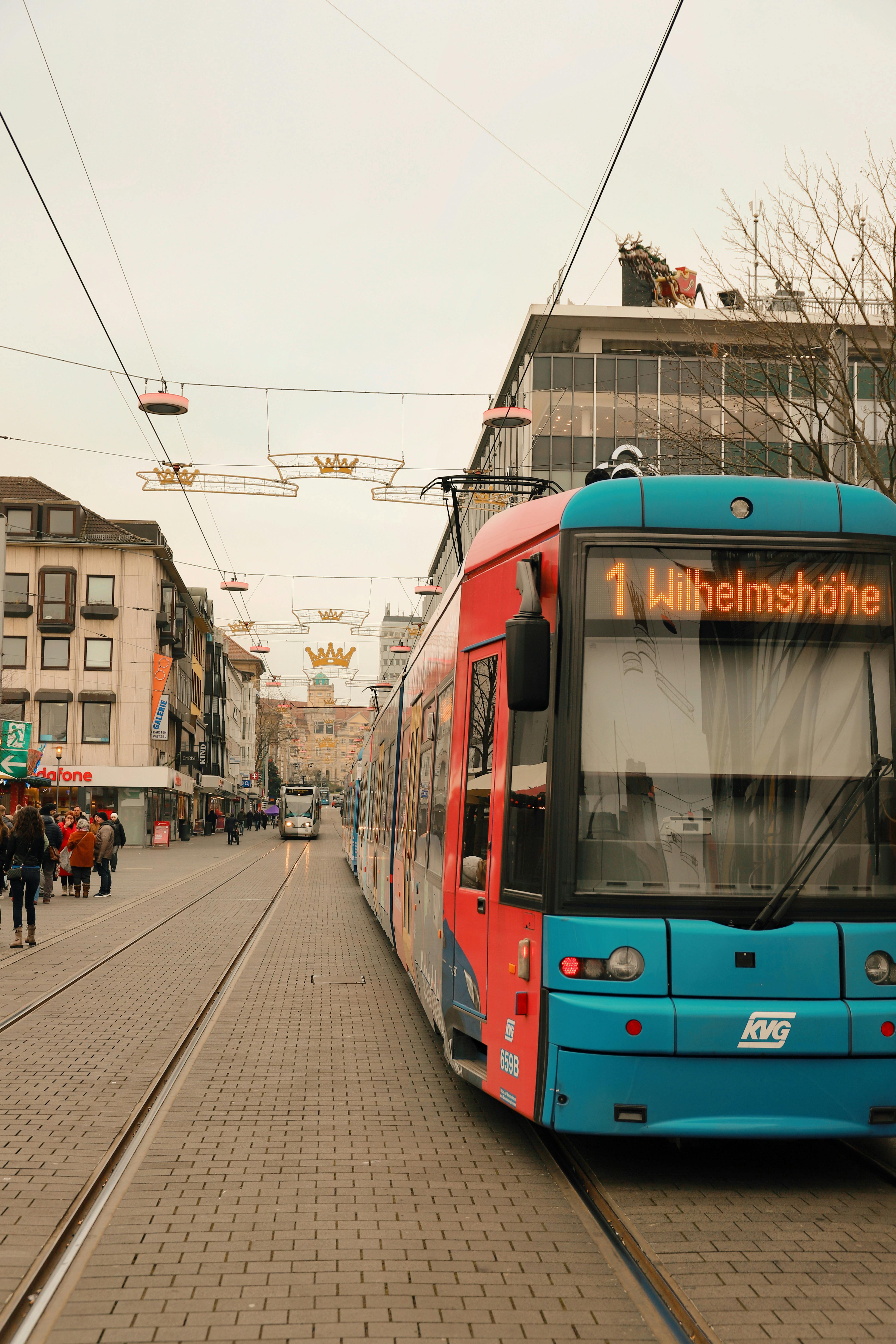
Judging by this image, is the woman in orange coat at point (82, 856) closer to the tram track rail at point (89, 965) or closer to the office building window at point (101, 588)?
the tram track rail at point (89, 965)

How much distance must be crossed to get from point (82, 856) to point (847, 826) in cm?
1990

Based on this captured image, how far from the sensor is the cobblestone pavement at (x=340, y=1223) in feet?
13.9

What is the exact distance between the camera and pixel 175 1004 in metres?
11.2

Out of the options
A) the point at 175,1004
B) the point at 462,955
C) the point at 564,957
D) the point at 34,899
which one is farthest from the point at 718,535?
the point at 34,899

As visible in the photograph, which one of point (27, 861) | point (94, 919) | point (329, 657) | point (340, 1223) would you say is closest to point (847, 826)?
point (340, 1223)

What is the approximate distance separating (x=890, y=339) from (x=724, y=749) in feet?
34.0

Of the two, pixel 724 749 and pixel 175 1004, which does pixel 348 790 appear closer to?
pixel 175 1004

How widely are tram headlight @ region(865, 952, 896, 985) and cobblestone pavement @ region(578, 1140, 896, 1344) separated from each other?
939 millimetres

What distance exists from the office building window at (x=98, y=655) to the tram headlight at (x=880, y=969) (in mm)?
53220

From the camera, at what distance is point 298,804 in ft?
231

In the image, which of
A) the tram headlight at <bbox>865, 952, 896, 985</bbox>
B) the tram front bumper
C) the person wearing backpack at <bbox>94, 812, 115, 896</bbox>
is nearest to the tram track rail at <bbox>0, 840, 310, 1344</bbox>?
the tram front bumper

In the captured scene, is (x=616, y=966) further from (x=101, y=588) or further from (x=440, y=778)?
→ (x=101, y=588)

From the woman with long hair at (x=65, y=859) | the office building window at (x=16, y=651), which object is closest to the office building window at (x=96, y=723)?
the office building window at (x=16, y=651)

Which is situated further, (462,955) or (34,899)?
(34,899)
